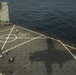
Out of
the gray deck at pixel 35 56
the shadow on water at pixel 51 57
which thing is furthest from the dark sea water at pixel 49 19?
the shadow on water at pixel 51 57

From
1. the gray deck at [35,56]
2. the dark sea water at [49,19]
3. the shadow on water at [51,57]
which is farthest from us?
the dark sea water at [49,19]

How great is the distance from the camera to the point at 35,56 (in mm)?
26875

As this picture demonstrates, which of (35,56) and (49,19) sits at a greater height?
(35,56)

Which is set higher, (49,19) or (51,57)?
(51,57)

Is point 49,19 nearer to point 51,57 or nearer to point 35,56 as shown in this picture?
point 51,57

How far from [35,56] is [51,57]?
2560mm

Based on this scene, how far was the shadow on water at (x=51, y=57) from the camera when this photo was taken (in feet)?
82.4

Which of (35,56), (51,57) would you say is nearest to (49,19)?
(51,57)

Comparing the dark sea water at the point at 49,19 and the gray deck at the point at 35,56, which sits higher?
the gray deck at the point at 35,56

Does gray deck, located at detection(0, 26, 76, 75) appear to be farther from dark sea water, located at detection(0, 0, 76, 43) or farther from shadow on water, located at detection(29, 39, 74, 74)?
dark sea water, located at detection(0, 0, 76, 43)

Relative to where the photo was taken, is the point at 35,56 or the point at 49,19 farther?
the point at 49,19

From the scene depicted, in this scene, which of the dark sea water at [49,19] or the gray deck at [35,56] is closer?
the gray deck at [35,56]

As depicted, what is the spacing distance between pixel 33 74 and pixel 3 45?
10384 mm

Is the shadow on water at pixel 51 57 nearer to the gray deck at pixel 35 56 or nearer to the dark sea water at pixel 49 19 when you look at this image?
the gray deck at pixel 35 56
